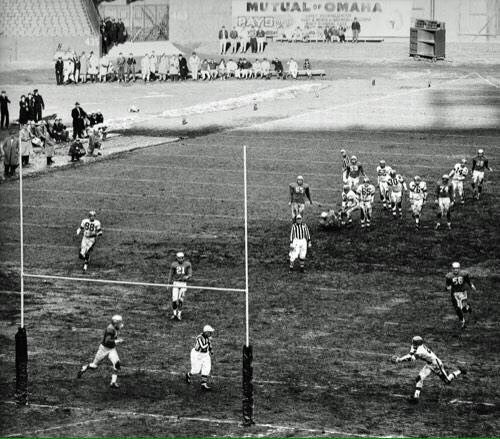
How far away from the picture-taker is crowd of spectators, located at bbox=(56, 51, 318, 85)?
66000 mm

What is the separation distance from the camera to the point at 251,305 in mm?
29000

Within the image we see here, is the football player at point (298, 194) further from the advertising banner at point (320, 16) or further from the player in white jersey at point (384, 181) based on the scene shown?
the advertising banner at point (320, 16)

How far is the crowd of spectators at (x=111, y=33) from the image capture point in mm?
69938

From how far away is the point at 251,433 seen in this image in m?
21.2

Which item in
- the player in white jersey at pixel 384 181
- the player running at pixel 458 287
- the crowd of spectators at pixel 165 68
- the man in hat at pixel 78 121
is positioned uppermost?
the crowd of spectators at pixel 165 68

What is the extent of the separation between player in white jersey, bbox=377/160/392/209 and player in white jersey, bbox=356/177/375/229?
4.78 feet

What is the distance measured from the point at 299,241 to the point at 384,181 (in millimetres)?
6798

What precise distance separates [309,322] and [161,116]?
29415 millimetres

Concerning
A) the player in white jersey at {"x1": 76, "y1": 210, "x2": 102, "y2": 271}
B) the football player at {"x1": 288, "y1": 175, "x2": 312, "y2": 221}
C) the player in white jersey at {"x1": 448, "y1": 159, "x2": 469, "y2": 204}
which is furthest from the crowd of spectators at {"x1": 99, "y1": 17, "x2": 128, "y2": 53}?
the player in white jersey at {"x1": 76, "y1": 210, "x2": 102, "y2": 271}

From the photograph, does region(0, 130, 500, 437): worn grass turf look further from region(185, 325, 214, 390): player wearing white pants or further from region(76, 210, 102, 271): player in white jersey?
region(76, 210, 102, 271): player in white jersey

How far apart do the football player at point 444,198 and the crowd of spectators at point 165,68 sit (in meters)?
33.0

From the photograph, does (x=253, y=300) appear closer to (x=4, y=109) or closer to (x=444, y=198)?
(x=444, y=198)

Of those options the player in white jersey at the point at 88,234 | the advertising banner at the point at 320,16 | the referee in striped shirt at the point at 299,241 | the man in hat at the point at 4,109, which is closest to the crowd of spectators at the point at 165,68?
the advertising banner at the point at 320,16

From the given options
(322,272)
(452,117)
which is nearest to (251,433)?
(322,272)
